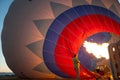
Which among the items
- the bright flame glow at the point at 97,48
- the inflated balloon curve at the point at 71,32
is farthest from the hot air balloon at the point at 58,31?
the bright flame glow at the point at 97,48

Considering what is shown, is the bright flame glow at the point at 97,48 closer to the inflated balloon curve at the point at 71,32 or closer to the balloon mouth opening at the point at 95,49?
the balloon mouth opening at the point at 95,49

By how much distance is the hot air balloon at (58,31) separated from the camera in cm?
1246

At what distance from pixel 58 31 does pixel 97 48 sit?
93.7 inches

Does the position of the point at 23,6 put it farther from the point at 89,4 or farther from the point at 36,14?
the point at 89,4

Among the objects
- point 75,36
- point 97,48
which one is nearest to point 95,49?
point 97,48

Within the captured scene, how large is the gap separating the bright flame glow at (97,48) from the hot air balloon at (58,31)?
0.76ft

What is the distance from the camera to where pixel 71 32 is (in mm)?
12531

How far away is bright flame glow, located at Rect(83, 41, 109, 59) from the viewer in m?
12.2

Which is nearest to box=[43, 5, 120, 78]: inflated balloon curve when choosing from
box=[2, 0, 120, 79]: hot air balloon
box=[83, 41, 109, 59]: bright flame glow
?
box=[2, 0, 120, 79]: hot air balloon

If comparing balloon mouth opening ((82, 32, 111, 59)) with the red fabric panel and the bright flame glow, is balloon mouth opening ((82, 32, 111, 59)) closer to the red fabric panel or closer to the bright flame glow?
the bright flame glow

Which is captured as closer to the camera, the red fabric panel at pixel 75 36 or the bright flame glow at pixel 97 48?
the bright flame glow at pixel 97 48

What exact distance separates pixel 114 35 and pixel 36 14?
15.7ft

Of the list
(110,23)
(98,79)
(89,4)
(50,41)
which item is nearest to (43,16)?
(50,41)

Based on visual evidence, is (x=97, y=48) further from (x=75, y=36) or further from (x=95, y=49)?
(x=75, y=36)
